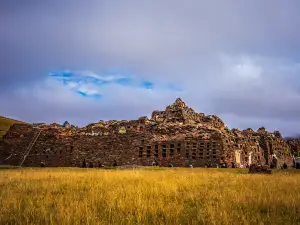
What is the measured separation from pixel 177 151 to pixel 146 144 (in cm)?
512

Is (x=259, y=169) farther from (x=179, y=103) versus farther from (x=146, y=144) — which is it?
(x=179, y=103)

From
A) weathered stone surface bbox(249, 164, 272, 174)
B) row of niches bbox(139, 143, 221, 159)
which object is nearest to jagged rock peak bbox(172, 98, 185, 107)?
row of niches bbox(139, 143, 221, 159)

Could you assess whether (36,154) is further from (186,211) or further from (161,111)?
(186,211)

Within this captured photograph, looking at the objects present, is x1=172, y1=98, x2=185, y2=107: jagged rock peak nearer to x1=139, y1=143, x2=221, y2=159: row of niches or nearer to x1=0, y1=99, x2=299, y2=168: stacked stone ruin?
x1=0, y1=99, x2=299, y2=168: stacked stone ruin

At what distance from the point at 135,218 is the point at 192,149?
3358cm

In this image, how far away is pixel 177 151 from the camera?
39156mm

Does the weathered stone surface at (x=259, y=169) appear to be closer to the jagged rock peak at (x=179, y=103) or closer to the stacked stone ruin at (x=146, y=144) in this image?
the stacked stone ruin at (x=146, y=144)

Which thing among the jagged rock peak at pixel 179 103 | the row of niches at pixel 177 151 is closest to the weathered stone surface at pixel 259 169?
the row of niches at pixel 177 151

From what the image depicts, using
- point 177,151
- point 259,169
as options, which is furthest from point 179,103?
point 259,169

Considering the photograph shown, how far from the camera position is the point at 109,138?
44.8 m

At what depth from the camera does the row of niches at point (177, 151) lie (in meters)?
37.3

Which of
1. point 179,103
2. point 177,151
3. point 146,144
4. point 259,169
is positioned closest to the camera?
point 259,169

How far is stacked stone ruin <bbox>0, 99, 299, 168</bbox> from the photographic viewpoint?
38250 mm

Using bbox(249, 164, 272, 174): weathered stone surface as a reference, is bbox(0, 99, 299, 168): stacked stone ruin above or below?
above
